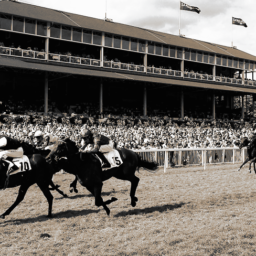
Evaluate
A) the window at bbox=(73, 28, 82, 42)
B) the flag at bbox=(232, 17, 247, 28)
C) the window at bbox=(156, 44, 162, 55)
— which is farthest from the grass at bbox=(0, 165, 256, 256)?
the flag at bbox=(232, 17, 247, 28)

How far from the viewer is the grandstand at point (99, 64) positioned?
21.7 meters

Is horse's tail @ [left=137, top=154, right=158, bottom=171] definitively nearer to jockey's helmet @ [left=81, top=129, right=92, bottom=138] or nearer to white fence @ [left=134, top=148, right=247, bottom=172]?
jockey's helmet @ [left=81, top=129, right=92, bottom=138]

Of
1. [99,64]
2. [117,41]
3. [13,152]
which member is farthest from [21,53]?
[13,152]

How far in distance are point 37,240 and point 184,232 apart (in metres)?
1.99

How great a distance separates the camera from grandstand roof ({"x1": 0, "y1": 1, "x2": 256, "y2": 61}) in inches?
882

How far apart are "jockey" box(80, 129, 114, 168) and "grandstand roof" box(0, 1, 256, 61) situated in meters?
18.7

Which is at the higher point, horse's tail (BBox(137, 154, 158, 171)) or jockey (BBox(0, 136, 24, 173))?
jockey (BBox(0, 136, 24, 173))

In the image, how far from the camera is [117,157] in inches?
223

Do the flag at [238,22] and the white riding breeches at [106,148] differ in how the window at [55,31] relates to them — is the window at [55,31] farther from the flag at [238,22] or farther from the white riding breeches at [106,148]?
the flag at [238,22]

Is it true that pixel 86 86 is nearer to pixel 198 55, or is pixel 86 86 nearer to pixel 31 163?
pixel 198 55

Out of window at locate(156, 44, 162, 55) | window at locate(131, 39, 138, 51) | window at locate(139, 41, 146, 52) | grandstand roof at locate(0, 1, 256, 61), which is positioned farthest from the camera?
window at locate(156, 44, 162, 55)

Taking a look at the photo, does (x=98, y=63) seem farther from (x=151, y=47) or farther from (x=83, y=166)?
(x=83, y=166)

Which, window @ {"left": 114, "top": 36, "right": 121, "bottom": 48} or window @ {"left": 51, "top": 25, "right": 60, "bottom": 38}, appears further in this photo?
window @ {"left": 114, "top": 36, "right": 121, "bottom": 48}

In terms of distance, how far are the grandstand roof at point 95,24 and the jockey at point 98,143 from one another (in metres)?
18.7
